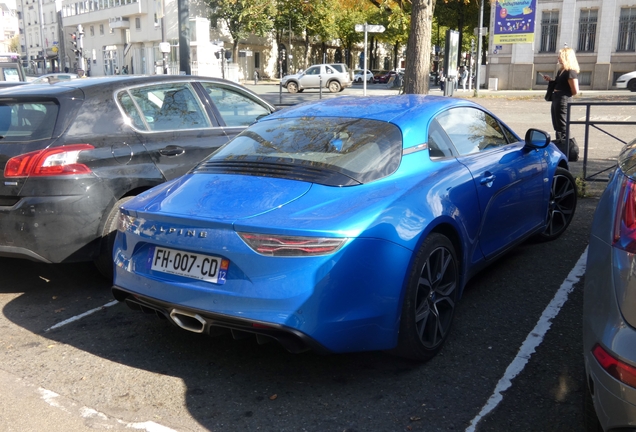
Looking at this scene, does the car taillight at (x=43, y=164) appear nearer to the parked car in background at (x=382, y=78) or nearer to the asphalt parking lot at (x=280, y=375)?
the asphalt parking lot at (x=280, y=375)

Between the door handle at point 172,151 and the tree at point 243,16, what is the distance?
167 ft

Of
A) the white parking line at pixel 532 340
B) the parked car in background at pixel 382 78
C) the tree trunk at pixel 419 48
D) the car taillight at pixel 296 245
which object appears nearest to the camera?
the car taillight at pixel 296 245

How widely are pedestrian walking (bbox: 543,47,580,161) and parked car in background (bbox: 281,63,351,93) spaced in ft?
97.2

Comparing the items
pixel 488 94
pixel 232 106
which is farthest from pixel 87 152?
pixel 488 94

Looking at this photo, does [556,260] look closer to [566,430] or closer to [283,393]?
[566,430]

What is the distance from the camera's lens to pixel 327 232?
320cm

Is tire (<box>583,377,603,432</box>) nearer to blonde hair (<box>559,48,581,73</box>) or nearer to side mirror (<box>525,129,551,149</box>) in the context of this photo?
side mirror (<box>525,129,551,149</box>)

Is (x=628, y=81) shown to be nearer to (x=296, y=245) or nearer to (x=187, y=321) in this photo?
(x=296, y=245)

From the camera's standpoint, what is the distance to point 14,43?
143 m

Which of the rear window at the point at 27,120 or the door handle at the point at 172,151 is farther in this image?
the door handle at the point at 172,151

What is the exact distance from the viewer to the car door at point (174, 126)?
5457mm

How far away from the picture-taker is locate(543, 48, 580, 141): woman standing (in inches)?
427

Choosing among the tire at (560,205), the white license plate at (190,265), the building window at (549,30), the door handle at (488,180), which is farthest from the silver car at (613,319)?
the building window at (549,30)

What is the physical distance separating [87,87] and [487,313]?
3.57 metres
